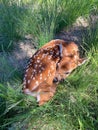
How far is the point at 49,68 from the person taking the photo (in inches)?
85.2

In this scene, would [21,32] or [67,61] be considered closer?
[67,61]

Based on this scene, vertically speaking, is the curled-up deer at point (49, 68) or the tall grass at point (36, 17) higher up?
the tall grass at point (36, 17)

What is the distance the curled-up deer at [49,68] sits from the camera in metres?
2.11

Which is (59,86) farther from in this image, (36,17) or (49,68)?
(36,17)

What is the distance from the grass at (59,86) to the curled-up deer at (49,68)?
0.16 ft

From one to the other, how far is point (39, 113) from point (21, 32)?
1.01 m

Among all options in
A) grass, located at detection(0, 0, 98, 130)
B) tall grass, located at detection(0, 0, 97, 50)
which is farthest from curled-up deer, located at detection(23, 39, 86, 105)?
tall grass, located at detection(0, 0, 97, 50)

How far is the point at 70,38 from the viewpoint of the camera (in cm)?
298

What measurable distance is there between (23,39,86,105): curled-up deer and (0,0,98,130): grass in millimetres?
47

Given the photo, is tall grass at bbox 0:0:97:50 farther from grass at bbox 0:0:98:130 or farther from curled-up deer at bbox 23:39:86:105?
curled-up deer at bbox 23:39:86:105

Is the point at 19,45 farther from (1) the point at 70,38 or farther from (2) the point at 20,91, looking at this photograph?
(2) the point at 20,91

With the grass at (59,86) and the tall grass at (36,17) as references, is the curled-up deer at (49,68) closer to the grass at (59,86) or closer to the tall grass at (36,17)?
the grass at (59,86)

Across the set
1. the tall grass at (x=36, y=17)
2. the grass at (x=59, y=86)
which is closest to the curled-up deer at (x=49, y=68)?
the grass at (x=59, y=86)

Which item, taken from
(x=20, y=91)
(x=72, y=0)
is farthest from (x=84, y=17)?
(x=20, y=91)
